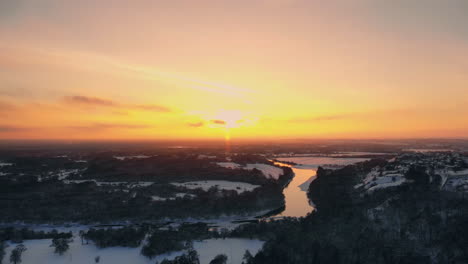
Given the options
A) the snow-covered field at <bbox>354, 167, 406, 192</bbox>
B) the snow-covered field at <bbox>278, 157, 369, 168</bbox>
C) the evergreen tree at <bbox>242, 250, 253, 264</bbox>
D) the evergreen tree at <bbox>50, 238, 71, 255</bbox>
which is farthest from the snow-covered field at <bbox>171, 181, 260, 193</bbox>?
the snow-covered field at <bbox>278, 157, 369, 168</bbox>

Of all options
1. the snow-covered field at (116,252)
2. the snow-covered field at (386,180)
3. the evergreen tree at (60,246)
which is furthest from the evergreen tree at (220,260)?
the snow-covered field at (386,180)

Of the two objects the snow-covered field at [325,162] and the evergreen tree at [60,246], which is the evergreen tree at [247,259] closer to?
the evergreen tree at [60,246]

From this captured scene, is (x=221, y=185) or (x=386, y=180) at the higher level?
(x=386, y=180)

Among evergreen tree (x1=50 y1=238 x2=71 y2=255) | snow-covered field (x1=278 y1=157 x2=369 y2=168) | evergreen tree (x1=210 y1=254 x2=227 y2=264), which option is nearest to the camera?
evergreen tree (x1=210 y1=254 x2=227 y2=264)

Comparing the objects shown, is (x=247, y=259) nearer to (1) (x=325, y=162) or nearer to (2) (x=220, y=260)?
(2) (x=220, y=260)

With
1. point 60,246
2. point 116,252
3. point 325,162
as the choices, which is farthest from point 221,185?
point 325,162

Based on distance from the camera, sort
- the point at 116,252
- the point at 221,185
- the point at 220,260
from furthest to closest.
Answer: the point at 221,185 → the point at 116,252 → the point at 220,260

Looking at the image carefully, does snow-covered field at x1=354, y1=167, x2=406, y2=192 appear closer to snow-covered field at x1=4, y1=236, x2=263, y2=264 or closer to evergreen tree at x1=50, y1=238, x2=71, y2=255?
snow-covered field at x1=4, y1=236, x2=263, y2=264

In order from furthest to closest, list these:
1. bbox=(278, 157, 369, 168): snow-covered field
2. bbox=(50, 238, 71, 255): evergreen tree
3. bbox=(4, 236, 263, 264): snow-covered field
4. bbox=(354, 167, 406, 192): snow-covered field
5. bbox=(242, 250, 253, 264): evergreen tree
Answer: bbox=(278, 157, 369, 168): snow-covered field < bbox=(354, 167, 406, 192): snow-covered field < bbox=(50, 238, 71, 255): evergreen tree < bbox=(4, 236, 263, 264): snow-covered field < bbox=(242, 250, 253, 264): evergreen tree
